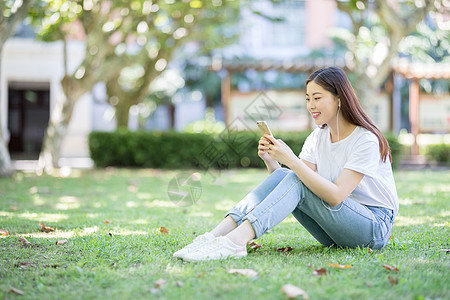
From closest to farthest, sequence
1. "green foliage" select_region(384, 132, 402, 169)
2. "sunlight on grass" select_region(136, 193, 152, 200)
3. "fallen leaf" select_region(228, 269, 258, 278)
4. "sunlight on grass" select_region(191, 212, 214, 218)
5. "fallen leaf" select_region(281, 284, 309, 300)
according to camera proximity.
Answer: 1. "fallen leaf" select_region(281, 284, 309, 300)
2. "fallen leaf" select_region(228, 269, 258, 278)
3. "sunlight on grass" select_region(191, 212, 214, 218)
4. "sunlight on grass" select_region(136, 193, 152, 200)
5. "green foliage" select_region(384, 132, 402, 169)

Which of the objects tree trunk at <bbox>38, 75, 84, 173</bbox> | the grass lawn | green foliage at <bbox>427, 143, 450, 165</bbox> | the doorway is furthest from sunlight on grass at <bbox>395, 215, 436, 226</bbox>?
the doorway

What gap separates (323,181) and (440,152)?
12110 millimetres

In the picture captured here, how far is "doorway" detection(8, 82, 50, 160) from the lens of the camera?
65.5 feet

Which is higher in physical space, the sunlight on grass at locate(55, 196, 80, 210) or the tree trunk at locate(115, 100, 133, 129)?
the tree trunk at locate(115, 100, 133, 129)

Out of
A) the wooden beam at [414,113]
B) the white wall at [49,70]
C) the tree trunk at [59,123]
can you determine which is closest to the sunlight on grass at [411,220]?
the tree trunk at [59,123]

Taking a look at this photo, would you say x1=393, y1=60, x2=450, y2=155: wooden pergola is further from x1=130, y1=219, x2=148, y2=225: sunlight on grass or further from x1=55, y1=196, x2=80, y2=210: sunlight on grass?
x1=130, y1=219, x2=148, y2=225: sunlight on grass

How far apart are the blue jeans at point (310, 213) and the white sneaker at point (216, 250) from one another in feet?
0.53

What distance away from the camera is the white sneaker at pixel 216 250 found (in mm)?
3033

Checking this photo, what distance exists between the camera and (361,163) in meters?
3.09

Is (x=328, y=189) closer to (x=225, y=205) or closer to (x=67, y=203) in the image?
(x=225, y=205)

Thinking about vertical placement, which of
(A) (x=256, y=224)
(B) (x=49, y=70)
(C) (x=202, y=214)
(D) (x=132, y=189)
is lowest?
(D) (x=132, y=189)

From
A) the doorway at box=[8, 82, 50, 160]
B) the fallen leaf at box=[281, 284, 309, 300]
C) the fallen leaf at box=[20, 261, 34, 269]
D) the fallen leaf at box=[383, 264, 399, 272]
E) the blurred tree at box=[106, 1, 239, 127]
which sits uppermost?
the blurred tree at box=[106, 1, 239, 127]

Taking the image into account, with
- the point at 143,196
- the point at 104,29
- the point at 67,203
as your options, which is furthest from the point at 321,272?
the point at 104,29

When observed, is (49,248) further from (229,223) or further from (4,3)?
(4,3)
